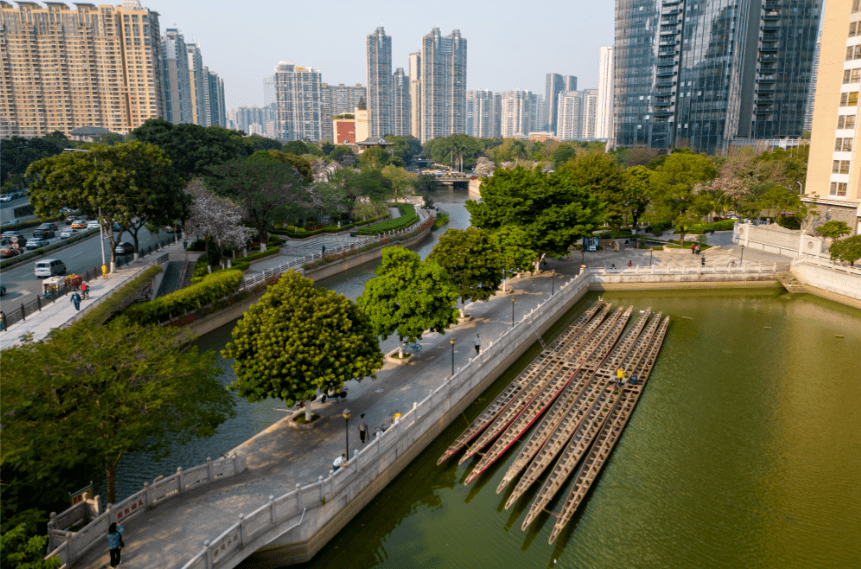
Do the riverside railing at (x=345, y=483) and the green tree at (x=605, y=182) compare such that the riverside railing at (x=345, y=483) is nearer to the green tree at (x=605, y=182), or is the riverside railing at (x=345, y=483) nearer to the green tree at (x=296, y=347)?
the green tree at (x=296, y=347)

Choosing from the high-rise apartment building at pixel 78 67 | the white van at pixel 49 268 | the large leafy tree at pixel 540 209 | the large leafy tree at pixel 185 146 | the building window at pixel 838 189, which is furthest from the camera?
the high-rise apartment building at pixel 78 67

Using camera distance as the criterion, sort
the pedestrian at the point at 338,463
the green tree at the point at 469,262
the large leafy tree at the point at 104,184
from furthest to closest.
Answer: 1. the large leafy tree at the point at 104,184
2. the green tree at the point at 469,262
3. the pedestrian at the point at 338,463

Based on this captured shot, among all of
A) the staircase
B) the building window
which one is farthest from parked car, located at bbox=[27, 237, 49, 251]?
the building window

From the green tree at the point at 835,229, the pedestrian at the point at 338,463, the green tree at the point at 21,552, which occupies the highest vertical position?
the green tree at the point at 835,229

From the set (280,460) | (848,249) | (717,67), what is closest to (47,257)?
(280,460)

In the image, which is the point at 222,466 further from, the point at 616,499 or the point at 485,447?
the point at 616,499

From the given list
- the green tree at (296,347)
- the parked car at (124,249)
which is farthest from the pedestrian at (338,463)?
the parked car at (124,249)

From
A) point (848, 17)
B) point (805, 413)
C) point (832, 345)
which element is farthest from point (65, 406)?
point (848, 17)

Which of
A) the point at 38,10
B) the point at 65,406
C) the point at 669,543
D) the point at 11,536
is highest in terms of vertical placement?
the point at 38,10
